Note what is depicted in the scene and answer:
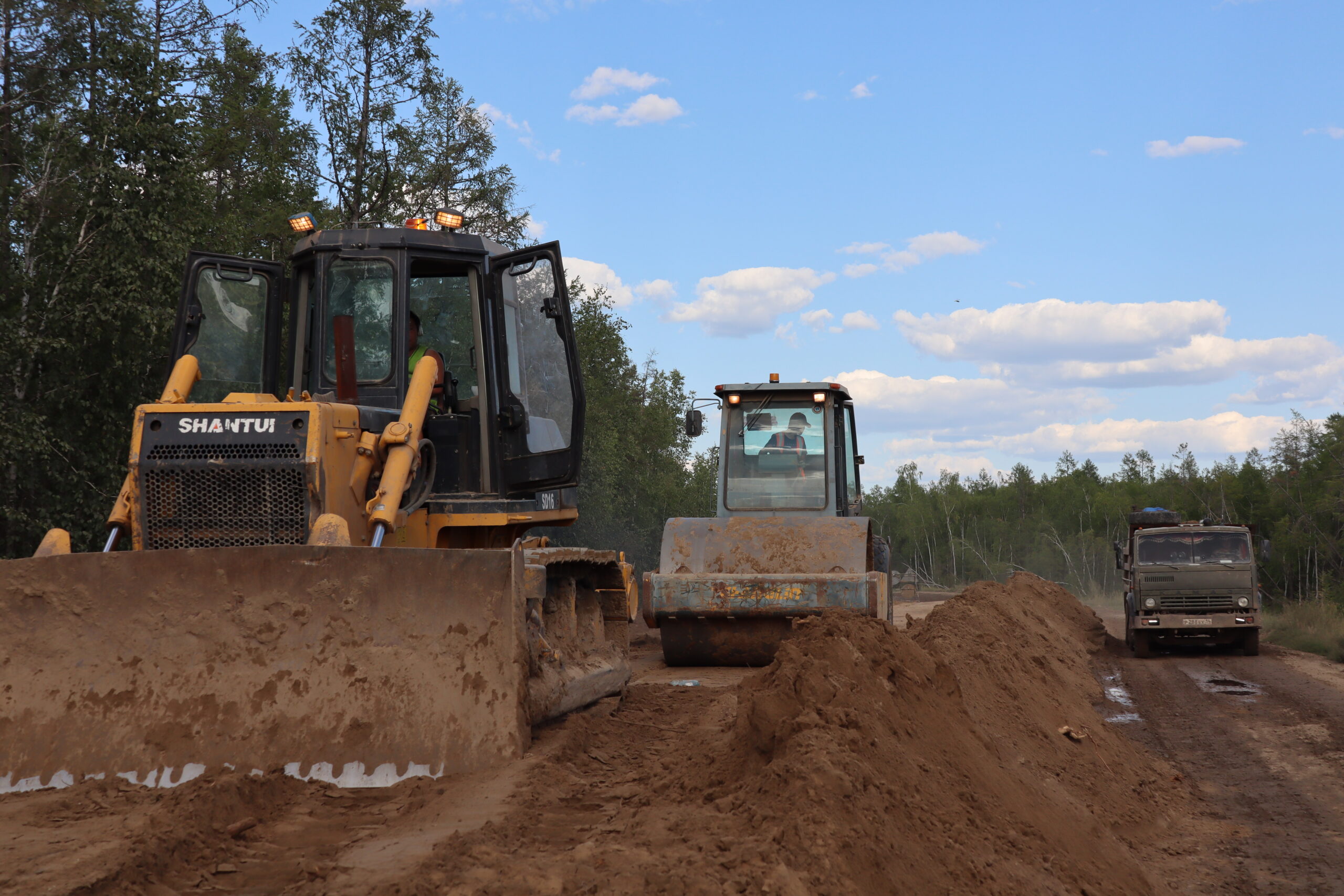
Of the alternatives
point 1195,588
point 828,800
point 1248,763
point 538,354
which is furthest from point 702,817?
point 1195,588

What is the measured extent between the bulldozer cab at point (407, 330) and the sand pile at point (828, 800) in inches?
67.2

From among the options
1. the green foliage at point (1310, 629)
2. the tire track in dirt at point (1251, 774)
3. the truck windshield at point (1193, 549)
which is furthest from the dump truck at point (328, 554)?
the green foliage at point (1310, 629)

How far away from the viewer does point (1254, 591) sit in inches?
632

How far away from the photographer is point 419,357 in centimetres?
670

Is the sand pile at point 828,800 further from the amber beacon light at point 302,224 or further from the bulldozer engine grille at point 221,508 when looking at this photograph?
the amber beacon light at point 302,224

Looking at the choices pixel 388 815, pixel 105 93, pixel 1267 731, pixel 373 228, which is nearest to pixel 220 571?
pixel 388 815

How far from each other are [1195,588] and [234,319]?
1400cm

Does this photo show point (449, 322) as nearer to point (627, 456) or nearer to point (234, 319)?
point (234, 319)

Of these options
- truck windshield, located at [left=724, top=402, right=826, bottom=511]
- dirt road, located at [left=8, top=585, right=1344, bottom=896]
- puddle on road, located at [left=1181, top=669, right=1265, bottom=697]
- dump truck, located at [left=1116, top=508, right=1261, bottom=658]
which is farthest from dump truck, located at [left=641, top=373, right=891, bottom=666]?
dump truck, located at [left=1116, top=508, right=1261, bottom=658]

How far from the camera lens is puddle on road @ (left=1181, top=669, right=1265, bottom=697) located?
39.4 ft

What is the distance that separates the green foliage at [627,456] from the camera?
104 feet

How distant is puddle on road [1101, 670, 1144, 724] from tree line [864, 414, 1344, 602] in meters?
4.61

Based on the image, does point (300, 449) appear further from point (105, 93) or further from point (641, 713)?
point (105, 93)

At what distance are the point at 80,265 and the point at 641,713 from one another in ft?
35.4
